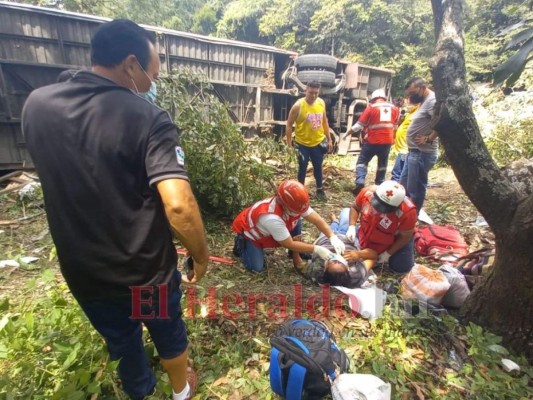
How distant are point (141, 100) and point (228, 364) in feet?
5.52

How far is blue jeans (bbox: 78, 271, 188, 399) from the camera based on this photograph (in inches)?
53.3

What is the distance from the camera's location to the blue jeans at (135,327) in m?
1.35

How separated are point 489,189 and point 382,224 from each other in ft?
3.21

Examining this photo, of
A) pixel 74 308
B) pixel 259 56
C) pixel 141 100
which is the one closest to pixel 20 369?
pixel 74 308

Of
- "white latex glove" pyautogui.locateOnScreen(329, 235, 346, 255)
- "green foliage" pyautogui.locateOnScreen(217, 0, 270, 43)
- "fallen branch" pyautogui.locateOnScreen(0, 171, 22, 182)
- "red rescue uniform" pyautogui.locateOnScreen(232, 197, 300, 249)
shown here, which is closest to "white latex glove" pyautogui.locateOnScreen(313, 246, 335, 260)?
"white latex glove" pyautogui.locateOnScreen(329, 235, 346, 255)

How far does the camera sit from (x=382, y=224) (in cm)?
288

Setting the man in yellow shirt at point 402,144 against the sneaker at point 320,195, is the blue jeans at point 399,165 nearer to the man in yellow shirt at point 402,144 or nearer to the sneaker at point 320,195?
the man in yellow shirt at point 402,144

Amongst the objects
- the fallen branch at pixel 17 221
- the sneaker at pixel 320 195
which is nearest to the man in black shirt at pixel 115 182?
the fallen branch at pixel 17 221

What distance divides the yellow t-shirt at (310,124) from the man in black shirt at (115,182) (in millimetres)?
3770

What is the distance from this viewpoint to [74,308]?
2041mm

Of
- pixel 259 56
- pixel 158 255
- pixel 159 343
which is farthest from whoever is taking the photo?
Answer: pixel 259 56

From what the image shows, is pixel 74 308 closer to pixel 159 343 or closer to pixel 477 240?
pixel 159 343

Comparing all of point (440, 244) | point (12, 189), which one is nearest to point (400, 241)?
point (440, 244)

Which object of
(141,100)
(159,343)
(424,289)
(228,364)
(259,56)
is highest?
(259,56)
